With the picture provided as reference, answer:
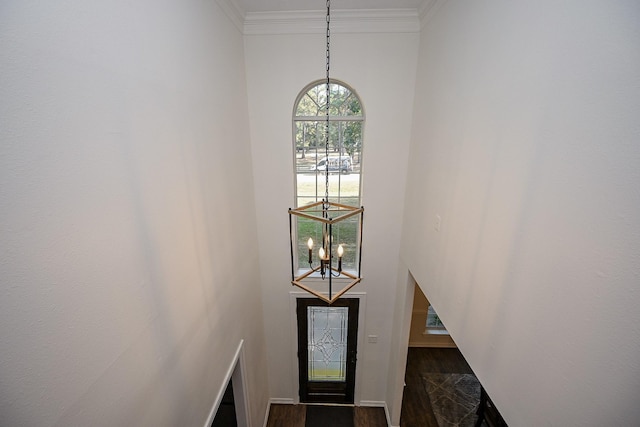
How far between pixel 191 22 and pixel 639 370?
2741 millimetres

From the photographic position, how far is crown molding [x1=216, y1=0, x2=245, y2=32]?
7.63ft

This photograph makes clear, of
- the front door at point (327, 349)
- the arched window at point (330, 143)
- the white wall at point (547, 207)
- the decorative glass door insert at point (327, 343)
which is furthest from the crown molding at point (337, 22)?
the decorative glass door insert at point (327, 343)

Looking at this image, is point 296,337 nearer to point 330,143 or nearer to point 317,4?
point 330,143

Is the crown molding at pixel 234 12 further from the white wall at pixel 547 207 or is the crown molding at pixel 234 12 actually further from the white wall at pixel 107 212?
the white wall at pixel 547 207

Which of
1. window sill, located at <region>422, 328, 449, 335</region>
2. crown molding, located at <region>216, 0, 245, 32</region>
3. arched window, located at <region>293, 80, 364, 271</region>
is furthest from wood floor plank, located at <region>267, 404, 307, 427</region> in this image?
crown molding, located at <region>216, 0, 245, 32</region>

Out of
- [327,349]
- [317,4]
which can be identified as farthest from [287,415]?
[317,4]

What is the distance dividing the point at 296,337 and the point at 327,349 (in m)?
0.55

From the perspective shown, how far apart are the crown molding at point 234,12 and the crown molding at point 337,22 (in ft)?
0.31

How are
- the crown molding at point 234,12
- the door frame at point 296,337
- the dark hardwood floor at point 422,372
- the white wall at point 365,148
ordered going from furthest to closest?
the dark hardwood floor at point 422,372, the door frame at point 296,337, the white wall at point 365,148, the crown molding at point 234,12

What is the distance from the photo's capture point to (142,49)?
51.6 inches

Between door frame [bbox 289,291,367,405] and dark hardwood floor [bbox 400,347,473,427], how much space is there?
0.80m

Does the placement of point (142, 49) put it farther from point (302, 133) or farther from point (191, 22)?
point (302, 133)

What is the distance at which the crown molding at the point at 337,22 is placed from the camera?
2.74 meters

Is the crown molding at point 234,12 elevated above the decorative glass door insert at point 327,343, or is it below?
above
